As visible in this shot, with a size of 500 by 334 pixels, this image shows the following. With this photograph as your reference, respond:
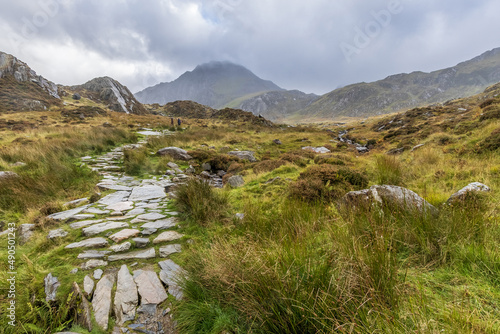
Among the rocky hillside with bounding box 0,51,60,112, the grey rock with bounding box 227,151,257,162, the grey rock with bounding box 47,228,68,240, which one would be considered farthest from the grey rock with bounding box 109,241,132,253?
the rocky hillside with bounding box 0,51,60,112

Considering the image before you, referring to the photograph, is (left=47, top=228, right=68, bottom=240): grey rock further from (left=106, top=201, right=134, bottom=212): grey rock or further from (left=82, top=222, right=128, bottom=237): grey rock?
(left=106, top=201, right=134, bottom=212): grey rock

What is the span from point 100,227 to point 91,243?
558mm

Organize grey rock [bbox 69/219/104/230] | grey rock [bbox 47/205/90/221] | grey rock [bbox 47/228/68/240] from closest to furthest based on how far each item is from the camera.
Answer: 1. grey rock [bbox 47/228/68/240]
2. grey rock [bbox 69/219/104/230]
3. grey rock [bbox 47/205/90/221]

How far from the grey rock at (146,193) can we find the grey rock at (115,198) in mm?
146

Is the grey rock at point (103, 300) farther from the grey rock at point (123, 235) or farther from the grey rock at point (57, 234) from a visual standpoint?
the grey rock at point (57, 234)

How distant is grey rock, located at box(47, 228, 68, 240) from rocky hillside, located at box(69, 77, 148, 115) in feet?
169

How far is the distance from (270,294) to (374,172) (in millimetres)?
6386

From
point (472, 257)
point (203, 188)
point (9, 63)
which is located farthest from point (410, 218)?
point (9, 63)

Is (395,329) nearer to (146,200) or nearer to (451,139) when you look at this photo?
(146,200)

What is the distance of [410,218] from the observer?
2967mm

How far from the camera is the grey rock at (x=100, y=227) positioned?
11.3ft

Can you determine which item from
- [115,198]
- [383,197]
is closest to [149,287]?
[115,198]

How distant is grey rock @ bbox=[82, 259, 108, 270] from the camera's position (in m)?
2.65
